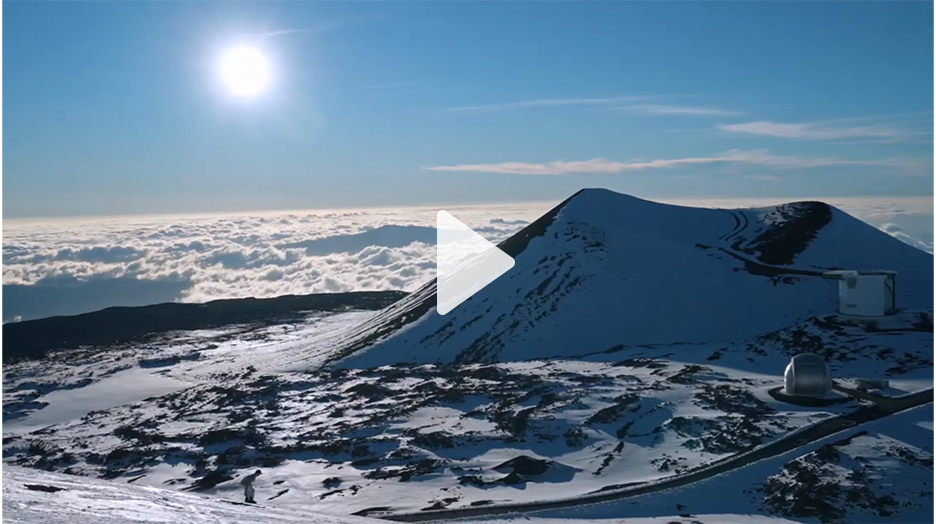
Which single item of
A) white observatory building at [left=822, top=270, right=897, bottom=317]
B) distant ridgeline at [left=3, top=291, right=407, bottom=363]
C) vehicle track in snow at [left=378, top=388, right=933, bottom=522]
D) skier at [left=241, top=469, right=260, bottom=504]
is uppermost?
white observatory building at [left=822, top=270, right=897, bottom=317]

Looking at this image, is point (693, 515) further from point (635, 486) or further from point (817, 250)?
point (817, 250)

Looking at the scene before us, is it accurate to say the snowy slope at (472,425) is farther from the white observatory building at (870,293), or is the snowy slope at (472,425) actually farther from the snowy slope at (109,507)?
the snowy slope at (109,507)

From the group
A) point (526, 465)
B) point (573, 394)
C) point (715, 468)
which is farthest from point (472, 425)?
point (715, 468)

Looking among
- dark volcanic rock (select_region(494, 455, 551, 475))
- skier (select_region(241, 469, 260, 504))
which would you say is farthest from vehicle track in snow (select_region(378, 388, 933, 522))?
skier (select_region(241, 469, 260, 504))

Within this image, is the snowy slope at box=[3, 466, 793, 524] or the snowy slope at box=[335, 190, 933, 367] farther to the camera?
the snowy slope at box=[335, 190, 933, 367]

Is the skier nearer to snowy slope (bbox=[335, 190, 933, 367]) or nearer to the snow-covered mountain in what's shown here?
the snow-covered mountain

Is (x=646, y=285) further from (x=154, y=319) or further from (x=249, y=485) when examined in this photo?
(x=154, y=319)
